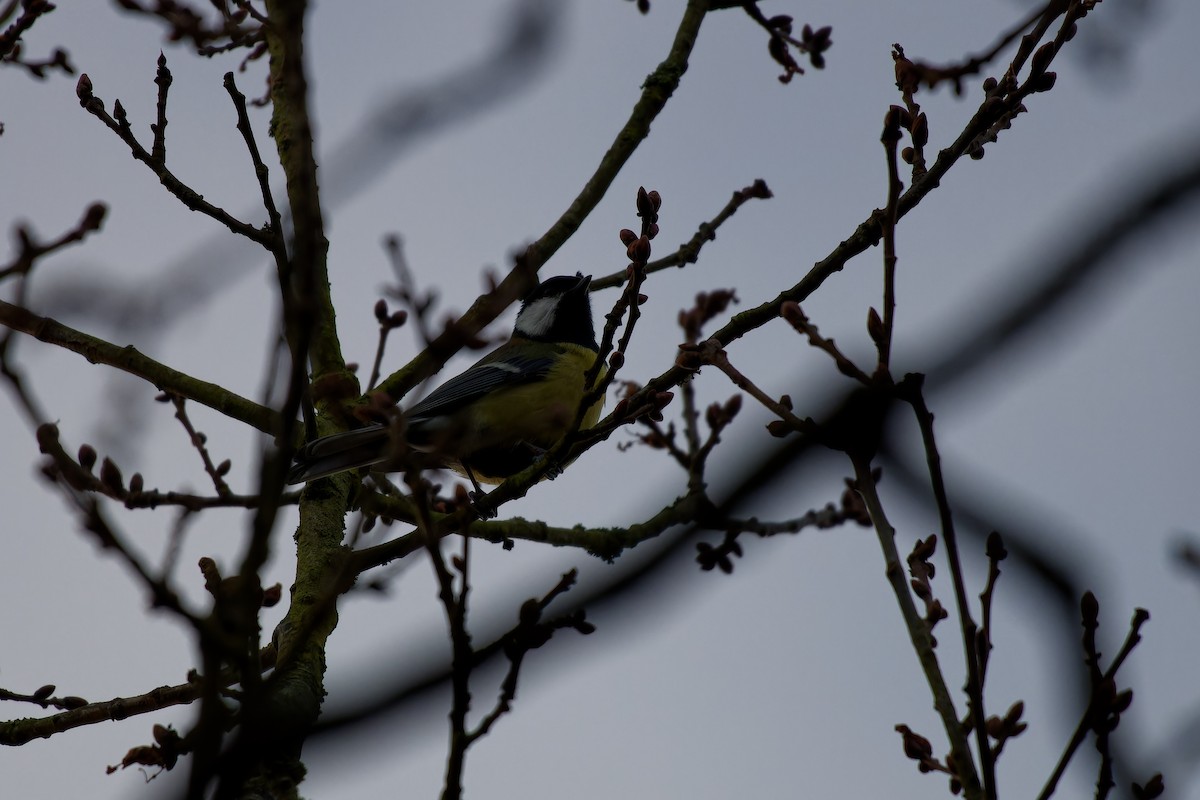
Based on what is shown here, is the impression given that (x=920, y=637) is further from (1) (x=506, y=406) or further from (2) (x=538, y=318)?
(2) (x=538, y=318)

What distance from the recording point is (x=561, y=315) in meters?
6.68

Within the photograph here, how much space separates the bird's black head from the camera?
6.59m

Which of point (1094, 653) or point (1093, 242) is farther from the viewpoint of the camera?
point (1094, 653)

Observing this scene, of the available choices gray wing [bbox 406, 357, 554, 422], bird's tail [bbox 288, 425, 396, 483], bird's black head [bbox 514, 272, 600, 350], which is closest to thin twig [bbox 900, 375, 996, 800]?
bird's tail [bbox 288, 425, 396, 483]

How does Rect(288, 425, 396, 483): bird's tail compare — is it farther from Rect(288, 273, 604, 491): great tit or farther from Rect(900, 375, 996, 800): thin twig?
Rect(900, 375, 996, 800): thin twig

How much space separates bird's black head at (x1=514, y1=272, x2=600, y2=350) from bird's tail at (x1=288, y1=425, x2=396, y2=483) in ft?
8.68

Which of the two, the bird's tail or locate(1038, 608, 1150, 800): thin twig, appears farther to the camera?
the bird's tail

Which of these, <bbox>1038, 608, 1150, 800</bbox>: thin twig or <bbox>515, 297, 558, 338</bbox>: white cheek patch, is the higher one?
<bbox>515, 297, 558, 338</bbox>: white cheek patch

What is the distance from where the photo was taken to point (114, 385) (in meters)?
3.45

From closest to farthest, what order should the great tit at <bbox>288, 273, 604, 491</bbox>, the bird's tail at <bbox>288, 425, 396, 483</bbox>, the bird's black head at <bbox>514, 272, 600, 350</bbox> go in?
1. the bird's tail at <bbox>288, 425, 396, 483</bbox>
2. the great tit at <bbox>288, 273, 604, 491</bbox>
3. the bird's black head at <bbox>514, 272, 600, 350</bbox>

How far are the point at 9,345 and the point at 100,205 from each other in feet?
2.81

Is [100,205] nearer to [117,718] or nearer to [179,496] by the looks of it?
[179,496]

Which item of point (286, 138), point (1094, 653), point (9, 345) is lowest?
point (1094, 653)

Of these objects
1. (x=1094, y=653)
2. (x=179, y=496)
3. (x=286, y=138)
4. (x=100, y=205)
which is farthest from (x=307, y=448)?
(x=1094, y=653)
